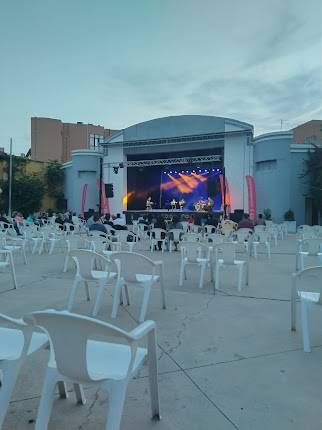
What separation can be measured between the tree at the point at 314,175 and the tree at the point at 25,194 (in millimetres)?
18196

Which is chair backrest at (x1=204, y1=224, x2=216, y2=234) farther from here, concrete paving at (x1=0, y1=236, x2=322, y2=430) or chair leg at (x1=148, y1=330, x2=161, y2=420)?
chair leg at (x1=148, y1=330, x2=161, y2=420)

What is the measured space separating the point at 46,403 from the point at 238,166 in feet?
70.6

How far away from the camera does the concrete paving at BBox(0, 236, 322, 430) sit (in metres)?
2.14

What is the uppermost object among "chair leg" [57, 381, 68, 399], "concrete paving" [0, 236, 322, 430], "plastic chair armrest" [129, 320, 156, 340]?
"plastic chair armrest" [129, 320, 156, 340]

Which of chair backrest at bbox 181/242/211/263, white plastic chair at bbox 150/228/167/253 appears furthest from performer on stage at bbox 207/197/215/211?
chair backrest at bbox 181/242/211/263

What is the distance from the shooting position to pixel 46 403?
1.80 metres

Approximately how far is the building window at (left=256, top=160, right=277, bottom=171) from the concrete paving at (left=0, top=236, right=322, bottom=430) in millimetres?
17539

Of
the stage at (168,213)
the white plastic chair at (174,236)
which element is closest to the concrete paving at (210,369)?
the white plastic chair at (174,236)

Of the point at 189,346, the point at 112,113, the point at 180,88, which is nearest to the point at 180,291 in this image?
the point at 189,346

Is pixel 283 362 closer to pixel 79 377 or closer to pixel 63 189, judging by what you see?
pixel 79 377

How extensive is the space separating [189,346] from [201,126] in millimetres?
21338

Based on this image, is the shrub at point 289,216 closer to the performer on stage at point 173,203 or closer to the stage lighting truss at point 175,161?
the stage lighting truss at point 175,161

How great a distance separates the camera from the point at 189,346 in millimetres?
3254

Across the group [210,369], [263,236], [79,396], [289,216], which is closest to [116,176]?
[289,216]
